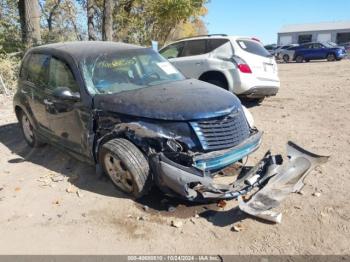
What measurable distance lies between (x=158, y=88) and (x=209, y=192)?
1.67 meters

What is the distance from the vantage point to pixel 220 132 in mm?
4289

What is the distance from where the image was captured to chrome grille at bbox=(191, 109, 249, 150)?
13.6 feet

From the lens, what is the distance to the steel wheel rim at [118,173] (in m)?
4.41

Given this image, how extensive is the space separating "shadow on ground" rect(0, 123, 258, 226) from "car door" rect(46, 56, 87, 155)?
43cm

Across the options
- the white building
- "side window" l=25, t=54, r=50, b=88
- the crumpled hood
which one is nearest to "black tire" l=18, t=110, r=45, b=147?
"side window" l=25, t=54, r=50, b=88

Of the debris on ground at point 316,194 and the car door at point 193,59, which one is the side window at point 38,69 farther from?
the debris on ground at point 316,194

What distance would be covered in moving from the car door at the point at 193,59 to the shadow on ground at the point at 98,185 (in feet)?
12.8

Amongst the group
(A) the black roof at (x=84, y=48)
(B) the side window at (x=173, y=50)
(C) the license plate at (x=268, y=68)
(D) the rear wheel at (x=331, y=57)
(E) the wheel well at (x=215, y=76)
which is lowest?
(D) the rear wheel at (x=331, y=57)

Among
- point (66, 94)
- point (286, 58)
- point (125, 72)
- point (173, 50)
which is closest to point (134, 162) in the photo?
point (66, 94)

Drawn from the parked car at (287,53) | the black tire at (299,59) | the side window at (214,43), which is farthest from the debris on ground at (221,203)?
the parked car at (287,53)

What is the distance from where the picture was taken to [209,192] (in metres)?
3.96

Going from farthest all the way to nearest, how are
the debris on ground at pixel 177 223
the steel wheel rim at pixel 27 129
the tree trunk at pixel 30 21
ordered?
the tree trunk at pixel 30 21, the steel wheel rim at pixel 27 129, the debris on ground at pixel 177 223

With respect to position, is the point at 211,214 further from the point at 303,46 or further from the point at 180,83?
the point at 303,46

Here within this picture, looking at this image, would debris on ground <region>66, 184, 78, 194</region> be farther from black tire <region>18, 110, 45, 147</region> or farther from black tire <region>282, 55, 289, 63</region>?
black tire <region>282, 55, 289, 63</region>
